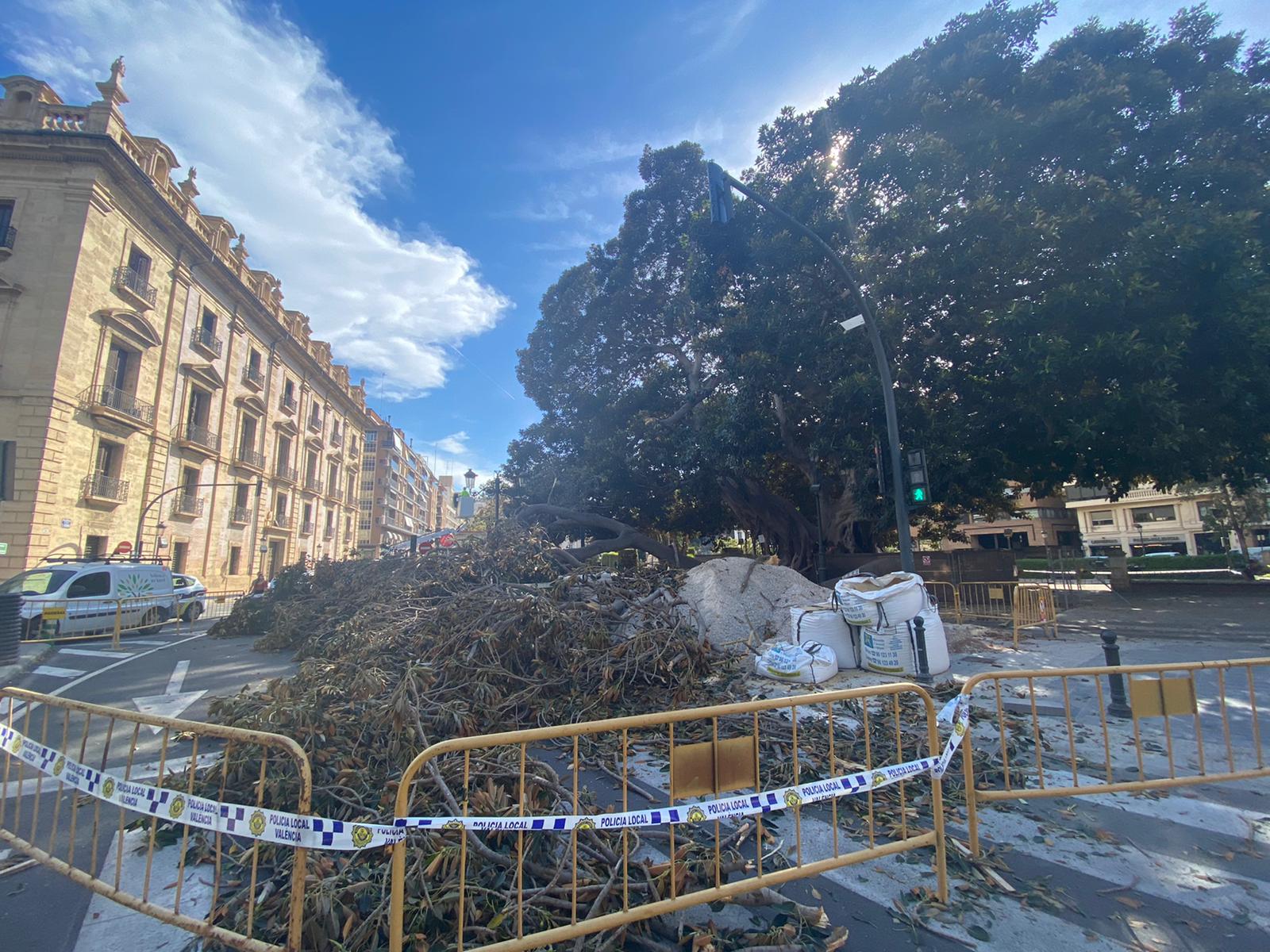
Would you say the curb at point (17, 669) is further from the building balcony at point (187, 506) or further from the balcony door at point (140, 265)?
the balcony door at point (140, 265)

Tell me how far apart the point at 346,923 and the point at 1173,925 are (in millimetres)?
3657

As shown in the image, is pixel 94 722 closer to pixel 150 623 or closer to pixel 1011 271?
pixel 150 623

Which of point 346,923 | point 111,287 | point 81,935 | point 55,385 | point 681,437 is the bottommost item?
point 81,935

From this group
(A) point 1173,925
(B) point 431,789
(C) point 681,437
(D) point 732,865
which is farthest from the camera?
(C) point 681,437

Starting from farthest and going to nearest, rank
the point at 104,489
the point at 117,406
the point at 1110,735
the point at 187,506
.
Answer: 1. the point at 187,506
2. the point at 117,406
3. the point at 104,489
4. the point at 1110,735

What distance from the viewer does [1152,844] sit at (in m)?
3.37

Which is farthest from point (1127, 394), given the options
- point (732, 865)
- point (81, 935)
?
point (81, 935)

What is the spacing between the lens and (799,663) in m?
7.26

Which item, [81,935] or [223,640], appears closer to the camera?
[81,935]

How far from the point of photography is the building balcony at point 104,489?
70.9ft

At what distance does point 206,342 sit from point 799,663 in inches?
1315

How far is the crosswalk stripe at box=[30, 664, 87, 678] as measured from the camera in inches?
340

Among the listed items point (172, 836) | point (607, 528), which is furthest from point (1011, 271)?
point (172, 836)

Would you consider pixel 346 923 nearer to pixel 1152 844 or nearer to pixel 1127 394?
pixel 1152 844
